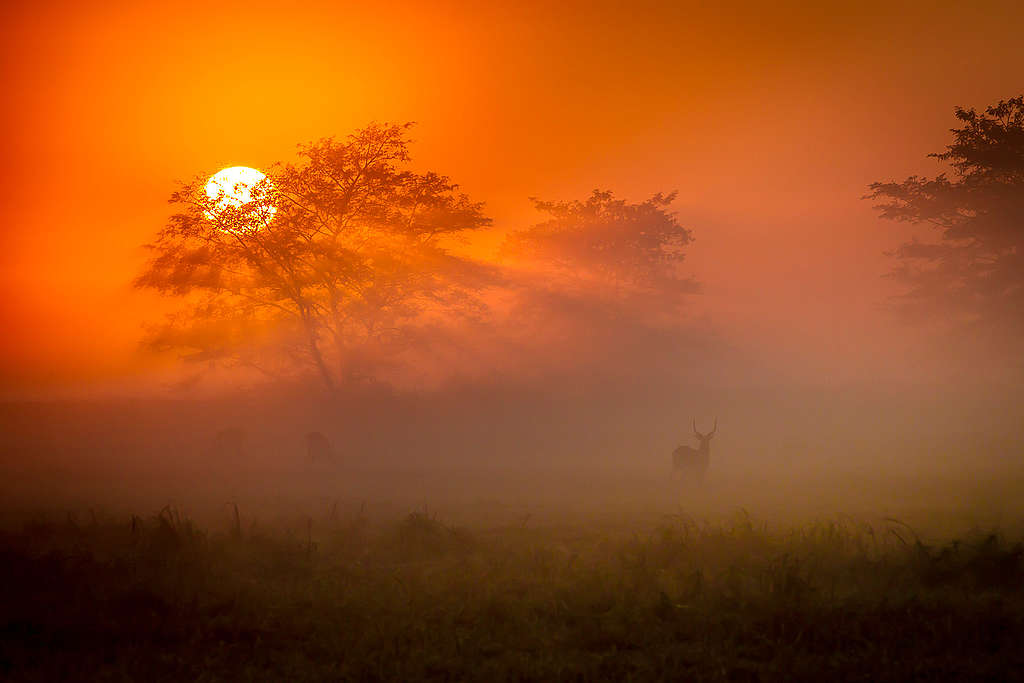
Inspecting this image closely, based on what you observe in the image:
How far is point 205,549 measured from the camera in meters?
10.6

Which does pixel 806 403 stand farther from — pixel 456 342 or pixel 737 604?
pixel 737 604

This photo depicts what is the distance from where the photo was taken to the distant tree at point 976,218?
2914cm

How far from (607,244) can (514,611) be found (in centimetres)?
3956

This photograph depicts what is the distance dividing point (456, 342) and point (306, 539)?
2415cm

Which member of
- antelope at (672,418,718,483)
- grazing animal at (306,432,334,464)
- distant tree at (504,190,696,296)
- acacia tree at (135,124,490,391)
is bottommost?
antelope at (672,418,718,483)

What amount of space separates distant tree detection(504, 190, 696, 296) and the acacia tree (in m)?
14.1

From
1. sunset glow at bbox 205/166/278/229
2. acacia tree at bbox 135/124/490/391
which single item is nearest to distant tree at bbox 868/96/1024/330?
acacia tree at bbox 135/124/490/391

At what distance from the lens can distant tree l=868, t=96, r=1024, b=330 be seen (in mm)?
29141

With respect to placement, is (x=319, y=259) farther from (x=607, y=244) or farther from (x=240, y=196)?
(x=607, y=244)

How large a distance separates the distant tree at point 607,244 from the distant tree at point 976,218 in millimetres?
16078

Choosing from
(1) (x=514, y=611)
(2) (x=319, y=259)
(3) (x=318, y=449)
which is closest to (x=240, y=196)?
(2) (x=319, y=259)

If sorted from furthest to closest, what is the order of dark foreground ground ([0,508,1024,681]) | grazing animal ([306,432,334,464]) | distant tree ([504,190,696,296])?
1. distant tree ([504,190,696,296])
2. grazing animal ([306,432,334,464])
3. dark foreground ground ([0,508,1024,681])

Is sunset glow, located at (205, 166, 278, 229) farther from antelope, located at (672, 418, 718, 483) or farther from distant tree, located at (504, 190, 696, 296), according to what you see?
distant tree, located at (504, 190, 696, 296)

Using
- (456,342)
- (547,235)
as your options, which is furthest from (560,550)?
(547,235)
